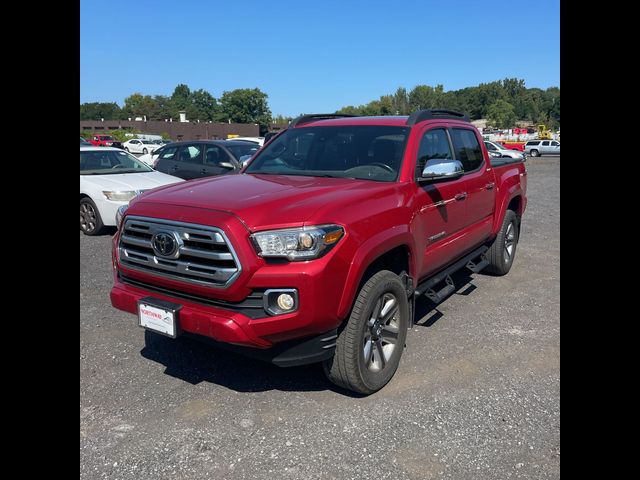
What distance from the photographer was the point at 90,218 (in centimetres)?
857

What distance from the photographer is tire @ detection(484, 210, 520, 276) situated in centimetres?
621

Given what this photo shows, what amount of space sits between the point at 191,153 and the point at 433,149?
26.6 ft

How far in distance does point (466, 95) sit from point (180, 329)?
484 feet

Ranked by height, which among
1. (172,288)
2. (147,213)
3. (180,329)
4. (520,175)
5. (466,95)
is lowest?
(180,329)

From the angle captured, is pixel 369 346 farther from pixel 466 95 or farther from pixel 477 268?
pixel 466 95

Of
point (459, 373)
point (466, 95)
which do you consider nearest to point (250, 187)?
point (459, 373)

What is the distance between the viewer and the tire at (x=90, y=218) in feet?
27.7

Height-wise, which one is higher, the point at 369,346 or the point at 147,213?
the point at 147,213

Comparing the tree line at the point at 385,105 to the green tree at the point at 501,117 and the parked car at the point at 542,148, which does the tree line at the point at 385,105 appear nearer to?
the green tree at the point at 501,117

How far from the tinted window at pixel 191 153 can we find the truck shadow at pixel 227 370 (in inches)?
297

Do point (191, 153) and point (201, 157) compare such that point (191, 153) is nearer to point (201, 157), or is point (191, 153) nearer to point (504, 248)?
point (201, 157)

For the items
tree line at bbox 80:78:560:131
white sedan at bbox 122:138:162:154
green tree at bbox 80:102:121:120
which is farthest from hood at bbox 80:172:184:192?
green tree at bbox 80:102:121:120

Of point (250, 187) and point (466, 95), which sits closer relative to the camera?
point (250, 187)

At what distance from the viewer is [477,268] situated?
18.2ft
